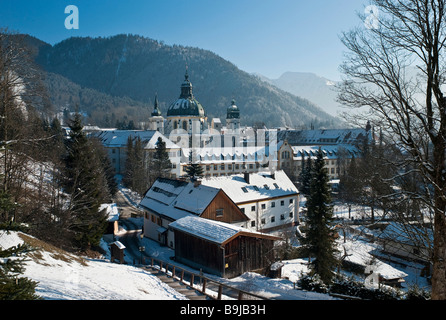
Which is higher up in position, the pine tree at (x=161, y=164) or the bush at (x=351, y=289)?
the pine tree at (x=161, y=164)

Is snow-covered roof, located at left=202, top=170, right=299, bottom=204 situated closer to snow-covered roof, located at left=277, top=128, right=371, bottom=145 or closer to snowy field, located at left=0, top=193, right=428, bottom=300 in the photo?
snowy field, located at left=0, top=193, right=428, bottom=300

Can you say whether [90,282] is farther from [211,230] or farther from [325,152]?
[325,152]

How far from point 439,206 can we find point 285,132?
4347 inches

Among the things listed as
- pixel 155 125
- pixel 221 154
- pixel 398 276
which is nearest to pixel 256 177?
pixel 398 276

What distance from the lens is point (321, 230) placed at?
76.0 ft

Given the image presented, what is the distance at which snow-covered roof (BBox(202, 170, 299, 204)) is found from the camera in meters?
35.2

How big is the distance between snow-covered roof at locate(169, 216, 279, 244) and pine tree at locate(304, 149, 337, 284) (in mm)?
2805

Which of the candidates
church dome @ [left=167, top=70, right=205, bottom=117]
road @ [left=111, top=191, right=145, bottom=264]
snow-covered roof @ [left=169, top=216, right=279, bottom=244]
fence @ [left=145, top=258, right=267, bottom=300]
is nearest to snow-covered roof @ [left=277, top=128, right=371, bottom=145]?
church dome @ [left=167, top=70, right=205, bottom=117]

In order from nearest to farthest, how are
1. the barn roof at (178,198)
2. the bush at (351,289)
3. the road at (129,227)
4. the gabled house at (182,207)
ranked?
the bush at (351,289) → the road at (129,227) → the gabled house at (182,207) → the barn roof at (178,198)

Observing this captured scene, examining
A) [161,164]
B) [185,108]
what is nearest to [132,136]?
[161,164]

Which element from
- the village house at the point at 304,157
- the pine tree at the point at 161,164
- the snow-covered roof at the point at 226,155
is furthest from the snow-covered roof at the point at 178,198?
the village house at the point at 304,157

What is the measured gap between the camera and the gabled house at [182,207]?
97.4ft

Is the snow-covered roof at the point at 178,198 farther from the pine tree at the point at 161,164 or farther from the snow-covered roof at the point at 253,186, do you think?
the pine tree at the point at 161,164
